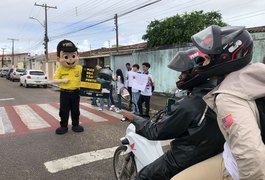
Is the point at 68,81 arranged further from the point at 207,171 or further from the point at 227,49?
the point at 227,49

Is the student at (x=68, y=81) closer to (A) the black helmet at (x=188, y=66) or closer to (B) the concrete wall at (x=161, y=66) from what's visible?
(A) the black helmet at (x=188, y=66)

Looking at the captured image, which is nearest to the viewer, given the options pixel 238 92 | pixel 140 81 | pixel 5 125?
pixel 238 92

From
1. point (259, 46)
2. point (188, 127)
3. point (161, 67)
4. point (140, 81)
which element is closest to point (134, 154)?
point (188, 127)

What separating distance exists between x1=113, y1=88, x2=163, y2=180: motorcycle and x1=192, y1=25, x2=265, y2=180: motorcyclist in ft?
4.54

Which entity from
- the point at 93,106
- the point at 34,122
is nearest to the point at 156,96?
the point at 93,106

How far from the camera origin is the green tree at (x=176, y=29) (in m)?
21.0

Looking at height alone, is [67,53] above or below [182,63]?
above

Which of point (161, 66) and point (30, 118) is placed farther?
point (161, 66)

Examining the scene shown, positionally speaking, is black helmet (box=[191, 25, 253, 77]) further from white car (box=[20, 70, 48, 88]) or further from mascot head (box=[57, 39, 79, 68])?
white car (box=[20, 70, 48, 88])

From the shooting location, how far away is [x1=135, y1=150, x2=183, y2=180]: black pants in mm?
2330

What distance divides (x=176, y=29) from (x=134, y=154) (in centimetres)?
1921

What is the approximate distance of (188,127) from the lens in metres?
2.08

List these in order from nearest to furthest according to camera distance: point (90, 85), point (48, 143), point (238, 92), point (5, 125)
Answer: point (238, 92) < point (48, 143) < point (90, 85) < point (5, 125)

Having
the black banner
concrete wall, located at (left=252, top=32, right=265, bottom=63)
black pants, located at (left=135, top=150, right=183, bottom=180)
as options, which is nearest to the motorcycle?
black pants, located at (left=135, top=150, right=183, bottom=180)
